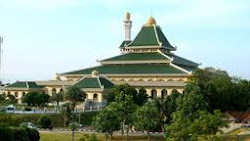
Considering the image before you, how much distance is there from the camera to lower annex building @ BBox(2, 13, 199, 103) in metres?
75.2

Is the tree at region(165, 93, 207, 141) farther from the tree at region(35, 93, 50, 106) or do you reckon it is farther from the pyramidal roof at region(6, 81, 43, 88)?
the pyramidal roof at region(6, 81, 43, 88)

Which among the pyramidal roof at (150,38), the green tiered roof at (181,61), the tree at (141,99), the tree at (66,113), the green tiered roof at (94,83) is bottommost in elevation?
Result: the tree at (66,113)

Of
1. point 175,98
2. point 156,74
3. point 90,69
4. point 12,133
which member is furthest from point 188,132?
point 90,69

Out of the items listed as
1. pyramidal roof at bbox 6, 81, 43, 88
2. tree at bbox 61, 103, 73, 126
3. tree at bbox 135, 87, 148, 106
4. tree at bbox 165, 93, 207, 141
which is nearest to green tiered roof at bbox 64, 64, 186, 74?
pyramidal roof at bbox 6, 81, 43, 88

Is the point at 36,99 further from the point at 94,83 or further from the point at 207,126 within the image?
the point at 207,126

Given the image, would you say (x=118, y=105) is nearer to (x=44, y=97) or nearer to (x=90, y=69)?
(x=44, y=97)

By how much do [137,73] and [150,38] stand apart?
9.38m

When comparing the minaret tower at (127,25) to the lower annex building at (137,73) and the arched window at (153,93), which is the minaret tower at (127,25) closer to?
the lower annex building at (137,73)

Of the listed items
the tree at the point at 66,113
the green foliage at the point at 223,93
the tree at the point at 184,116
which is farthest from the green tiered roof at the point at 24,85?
the tree at the point at 184,116

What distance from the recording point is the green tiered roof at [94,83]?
74562mm

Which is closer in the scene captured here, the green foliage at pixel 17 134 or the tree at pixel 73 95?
the green foliage at pixel 17 134

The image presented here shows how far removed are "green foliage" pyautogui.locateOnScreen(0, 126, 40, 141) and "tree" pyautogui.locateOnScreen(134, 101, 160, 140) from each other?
39.5 feet

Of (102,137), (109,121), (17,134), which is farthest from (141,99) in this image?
(17,134)

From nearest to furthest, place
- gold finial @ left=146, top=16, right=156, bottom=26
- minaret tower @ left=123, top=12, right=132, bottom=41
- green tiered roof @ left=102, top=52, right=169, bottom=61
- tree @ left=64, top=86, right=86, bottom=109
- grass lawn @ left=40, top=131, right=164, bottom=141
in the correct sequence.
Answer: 1. grass lawn @ left=40, top=131, right=164, bottom=141
2. tree @ left=64, top=86, right=86, bottom=109
3. green tiered roof @ left=102, top=52, right=169, bottom=61
4. gold finial @ left=146, top=16, right=156, bottom=26
5. minaret tower @ left=123, top=12, right=132, bottom=41
